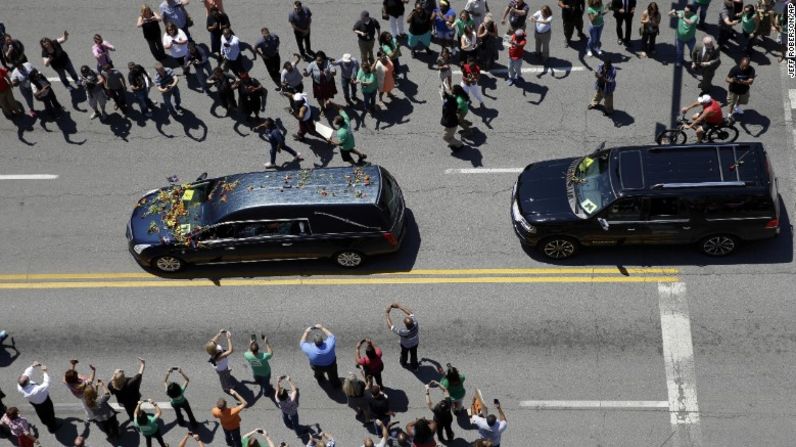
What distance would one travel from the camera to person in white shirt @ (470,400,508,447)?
13.2 m

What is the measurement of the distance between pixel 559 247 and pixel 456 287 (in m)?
2.19

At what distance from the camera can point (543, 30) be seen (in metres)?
20.9

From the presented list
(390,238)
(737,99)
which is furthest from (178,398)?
(737,99)

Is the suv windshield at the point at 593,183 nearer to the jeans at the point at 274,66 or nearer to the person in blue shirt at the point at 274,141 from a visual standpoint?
the person in blue shirt at the point at 274,141

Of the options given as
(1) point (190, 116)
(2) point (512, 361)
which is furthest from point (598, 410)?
(1) point (190, 116)

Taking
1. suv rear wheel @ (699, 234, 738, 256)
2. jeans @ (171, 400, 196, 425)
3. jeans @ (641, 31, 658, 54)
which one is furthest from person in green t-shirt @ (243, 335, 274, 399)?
jeans @ (641, 31, 658, 54)

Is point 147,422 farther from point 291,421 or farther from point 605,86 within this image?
point 605,86

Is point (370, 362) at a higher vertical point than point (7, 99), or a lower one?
lower

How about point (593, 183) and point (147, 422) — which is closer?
point (147, 422)

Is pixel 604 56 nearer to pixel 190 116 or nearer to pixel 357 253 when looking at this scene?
pixel 357 253

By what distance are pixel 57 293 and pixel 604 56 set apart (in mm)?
13748

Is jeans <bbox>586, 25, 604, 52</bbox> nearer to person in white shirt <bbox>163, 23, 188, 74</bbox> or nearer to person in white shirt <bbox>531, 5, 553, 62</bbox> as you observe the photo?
person in white shirt <bbox>531, 5, 553, 62</bbox>

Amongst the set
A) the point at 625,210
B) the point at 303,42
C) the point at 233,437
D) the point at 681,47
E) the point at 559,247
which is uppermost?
the point at 303,42

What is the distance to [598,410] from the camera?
15070 mm
